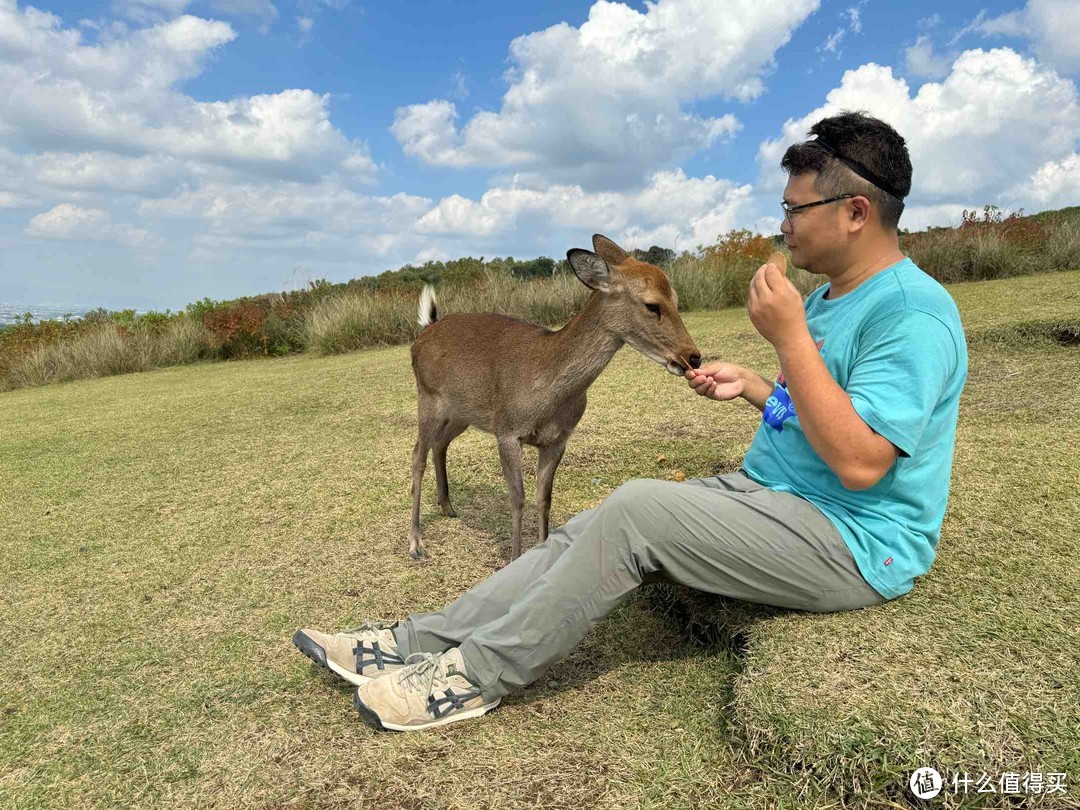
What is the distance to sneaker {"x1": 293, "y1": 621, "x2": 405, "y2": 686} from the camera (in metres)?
2.76

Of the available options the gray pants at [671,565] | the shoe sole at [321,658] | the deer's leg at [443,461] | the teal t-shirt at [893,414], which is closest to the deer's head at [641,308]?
the teal t-shirt at [893,414]

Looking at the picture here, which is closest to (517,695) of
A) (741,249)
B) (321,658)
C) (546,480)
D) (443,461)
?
Answer: (321,658)

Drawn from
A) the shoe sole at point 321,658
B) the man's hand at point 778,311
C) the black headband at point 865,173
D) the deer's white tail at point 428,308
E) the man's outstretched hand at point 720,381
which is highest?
the black headband at point 865,173

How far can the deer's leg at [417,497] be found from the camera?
13.9 feet

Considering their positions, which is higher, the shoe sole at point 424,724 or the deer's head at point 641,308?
the deer's head at point 641,308

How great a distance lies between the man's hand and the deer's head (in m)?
1.40

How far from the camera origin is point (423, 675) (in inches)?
98.5

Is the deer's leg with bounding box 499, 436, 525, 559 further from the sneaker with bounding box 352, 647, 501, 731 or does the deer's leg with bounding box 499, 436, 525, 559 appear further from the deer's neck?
the sneaker with bounding box 352, 647, 501, 731

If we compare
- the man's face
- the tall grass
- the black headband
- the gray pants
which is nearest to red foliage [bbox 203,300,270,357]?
the tall grass

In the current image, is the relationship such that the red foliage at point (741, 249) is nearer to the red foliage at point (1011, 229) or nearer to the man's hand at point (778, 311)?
the red foliage at point (1011, 229)

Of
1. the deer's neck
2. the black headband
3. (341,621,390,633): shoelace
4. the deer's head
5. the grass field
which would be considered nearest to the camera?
the grass field

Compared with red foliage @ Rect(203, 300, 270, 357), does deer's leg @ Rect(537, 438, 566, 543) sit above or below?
below

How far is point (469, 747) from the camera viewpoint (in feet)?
7.83

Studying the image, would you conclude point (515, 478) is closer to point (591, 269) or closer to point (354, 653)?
point (591, 269)
